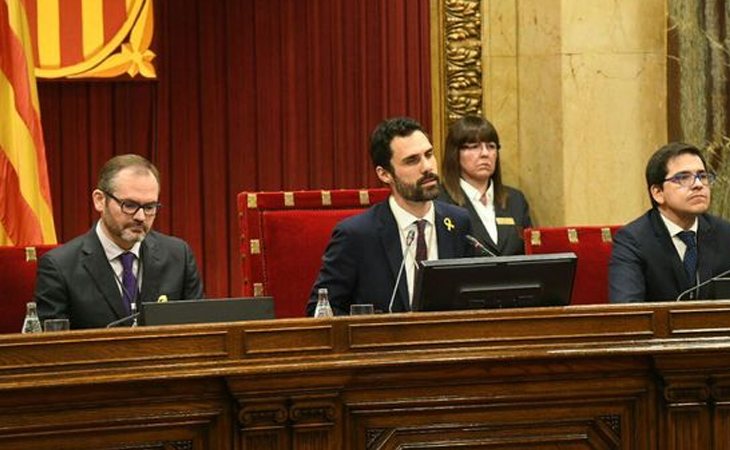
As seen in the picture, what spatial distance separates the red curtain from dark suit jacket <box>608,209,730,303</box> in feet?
7.46

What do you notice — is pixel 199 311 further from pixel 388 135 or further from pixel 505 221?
pixel 505 221

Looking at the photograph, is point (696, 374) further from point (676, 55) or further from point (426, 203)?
point (676, 55)

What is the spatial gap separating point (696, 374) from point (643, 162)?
2.72 meters

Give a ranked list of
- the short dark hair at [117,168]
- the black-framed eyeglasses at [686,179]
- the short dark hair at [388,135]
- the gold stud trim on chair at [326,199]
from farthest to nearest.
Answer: the gold stud trim on chair at [326,199] → the short dark hair at [388,135] → the black-framed eyeglasses at [686,179] → the short dark hair at [117,168]

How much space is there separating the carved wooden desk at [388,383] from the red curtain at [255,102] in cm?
337

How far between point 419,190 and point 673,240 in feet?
2.69

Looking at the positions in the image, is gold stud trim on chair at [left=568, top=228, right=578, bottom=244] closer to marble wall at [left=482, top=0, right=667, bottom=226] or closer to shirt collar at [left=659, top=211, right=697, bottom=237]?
shirt collar at [left=659, top=211, right=697, bottom=237]

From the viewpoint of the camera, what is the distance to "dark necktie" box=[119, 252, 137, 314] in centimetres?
408

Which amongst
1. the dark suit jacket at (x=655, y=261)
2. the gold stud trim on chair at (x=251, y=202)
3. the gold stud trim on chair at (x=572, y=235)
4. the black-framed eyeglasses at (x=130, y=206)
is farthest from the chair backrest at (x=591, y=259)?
the black-framed eyeglasses at (x=130, y=206)

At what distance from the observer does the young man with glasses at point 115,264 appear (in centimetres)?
399

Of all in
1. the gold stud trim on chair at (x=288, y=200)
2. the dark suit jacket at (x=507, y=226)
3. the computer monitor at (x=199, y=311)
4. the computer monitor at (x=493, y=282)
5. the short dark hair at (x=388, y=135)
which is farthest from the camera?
the dark suit jacket at (x=507, y=226)

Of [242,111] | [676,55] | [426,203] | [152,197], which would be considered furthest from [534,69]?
[152,197]

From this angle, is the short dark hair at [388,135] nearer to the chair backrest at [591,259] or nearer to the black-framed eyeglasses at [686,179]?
the chair backrest at [591,259]

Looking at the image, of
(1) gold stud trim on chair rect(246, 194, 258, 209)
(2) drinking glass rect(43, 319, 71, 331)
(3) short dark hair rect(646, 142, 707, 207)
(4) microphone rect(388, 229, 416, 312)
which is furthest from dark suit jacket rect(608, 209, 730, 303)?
(2) drinking glass rect(43, 319, 71, 331)
